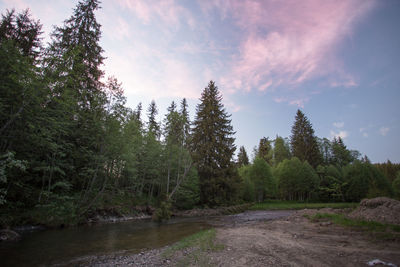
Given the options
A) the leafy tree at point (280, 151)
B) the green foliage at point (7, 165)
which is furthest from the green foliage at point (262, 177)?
the green foliage at point (7, 165)

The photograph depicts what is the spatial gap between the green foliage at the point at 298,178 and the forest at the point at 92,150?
9.0 inches

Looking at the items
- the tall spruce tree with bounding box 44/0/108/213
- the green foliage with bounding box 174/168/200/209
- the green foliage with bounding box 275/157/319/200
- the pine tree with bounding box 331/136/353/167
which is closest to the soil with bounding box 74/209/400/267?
the tall spruce tree with bounding box 44/0/108/213

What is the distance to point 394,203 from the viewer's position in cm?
1045

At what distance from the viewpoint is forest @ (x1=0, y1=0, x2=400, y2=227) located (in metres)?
10.1

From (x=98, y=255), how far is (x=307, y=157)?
56453 mm

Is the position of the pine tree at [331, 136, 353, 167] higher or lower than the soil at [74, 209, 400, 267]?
higher

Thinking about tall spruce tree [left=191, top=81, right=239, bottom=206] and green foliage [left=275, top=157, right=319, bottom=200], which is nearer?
tall spruce tree [left=191, top=81, right=239, bottom=206]

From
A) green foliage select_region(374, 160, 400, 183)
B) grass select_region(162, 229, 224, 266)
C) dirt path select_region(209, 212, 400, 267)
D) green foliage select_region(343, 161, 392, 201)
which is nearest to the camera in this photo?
dirt path select_region(209, 212, 400, 267)

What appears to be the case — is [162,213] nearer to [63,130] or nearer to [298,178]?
[63,130]

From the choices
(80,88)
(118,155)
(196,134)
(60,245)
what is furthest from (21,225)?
(196,134)

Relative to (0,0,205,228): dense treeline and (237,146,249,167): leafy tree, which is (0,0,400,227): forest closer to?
(0,0,205,228): dense treeline

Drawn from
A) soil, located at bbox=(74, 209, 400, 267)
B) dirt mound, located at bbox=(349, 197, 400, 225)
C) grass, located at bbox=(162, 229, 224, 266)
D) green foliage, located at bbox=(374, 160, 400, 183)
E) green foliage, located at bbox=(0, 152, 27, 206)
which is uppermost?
A: green foliage, located at bbox=(374, 160, 400, 183)

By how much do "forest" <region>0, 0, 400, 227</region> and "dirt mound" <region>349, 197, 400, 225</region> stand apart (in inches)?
408

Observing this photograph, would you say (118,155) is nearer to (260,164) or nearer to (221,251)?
(221,251)
